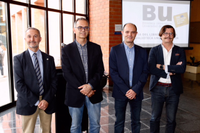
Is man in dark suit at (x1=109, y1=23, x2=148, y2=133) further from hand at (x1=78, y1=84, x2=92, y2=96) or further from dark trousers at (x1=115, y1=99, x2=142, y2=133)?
hand at (x1=78, y1=84, x2=92, y2=96)

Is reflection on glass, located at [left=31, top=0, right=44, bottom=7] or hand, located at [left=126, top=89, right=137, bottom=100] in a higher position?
reflection on glass, located at [left=31, top=0, right=44, bottom=7]

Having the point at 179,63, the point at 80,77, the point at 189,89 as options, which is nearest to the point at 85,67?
the point at 80,77

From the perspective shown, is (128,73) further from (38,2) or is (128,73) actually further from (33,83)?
(38,2)

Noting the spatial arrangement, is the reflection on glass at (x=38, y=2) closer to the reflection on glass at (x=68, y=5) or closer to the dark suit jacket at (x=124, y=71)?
the reflection on glass at (x=68, y=5)

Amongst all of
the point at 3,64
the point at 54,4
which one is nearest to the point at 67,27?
the point at 54,4

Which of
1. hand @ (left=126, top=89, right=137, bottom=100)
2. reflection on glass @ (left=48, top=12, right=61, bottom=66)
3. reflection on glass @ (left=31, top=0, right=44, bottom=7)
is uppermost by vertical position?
reflection on glass @ (left=31, top=0, right=44, bottom=7)

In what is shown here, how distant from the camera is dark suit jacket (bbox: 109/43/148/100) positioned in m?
2.43

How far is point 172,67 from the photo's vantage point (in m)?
2.56

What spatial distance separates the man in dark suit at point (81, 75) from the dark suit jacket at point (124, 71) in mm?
252

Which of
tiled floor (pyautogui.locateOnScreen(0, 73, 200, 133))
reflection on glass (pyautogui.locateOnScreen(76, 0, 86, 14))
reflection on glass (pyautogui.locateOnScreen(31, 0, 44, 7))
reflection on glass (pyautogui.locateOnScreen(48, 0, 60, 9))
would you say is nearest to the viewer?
tiled floor (pyautogui.locateOnScreen(0, 73, 200, 133))

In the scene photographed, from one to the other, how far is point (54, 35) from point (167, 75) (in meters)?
4.21

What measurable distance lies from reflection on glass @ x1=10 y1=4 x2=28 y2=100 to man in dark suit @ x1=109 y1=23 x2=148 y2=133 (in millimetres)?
3078

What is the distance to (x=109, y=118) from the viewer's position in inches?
152

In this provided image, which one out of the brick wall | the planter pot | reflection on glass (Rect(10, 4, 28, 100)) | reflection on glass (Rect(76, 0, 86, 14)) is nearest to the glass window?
reflection on glass (Rect(10, 4, 28, 100))
